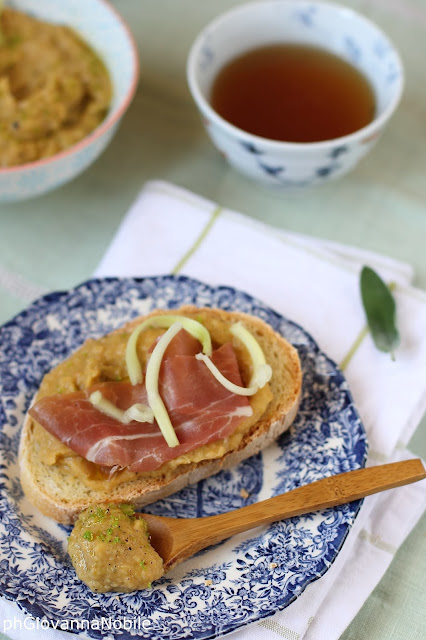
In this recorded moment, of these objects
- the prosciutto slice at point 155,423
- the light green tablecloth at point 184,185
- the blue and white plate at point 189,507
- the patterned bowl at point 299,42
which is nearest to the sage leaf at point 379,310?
the blue and white plate at point 189,507

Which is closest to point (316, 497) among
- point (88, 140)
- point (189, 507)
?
point (189, 507)

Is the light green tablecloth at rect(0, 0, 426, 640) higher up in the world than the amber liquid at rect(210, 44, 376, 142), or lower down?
lower down

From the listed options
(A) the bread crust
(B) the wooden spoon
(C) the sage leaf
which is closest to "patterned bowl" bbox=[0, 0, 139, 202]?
(A) the bread crust

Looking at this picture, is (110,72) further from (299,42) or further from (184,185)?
(299,42)

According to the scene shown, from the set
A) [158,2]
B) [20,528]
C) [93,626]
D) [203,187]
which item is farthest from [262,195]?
[93,626]

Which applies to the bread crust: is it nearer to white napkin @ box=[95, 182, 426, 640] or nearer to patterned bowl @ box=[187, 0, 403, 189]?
white napkin @ box=[95, 182, 426, 640]

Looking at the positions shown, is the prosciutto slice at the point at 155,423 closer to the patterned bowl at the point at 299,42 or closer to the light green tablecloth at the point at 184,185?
the light green tablecloth at the point at 184,185

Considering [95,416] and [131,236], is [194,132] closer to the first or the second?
[131,236]
